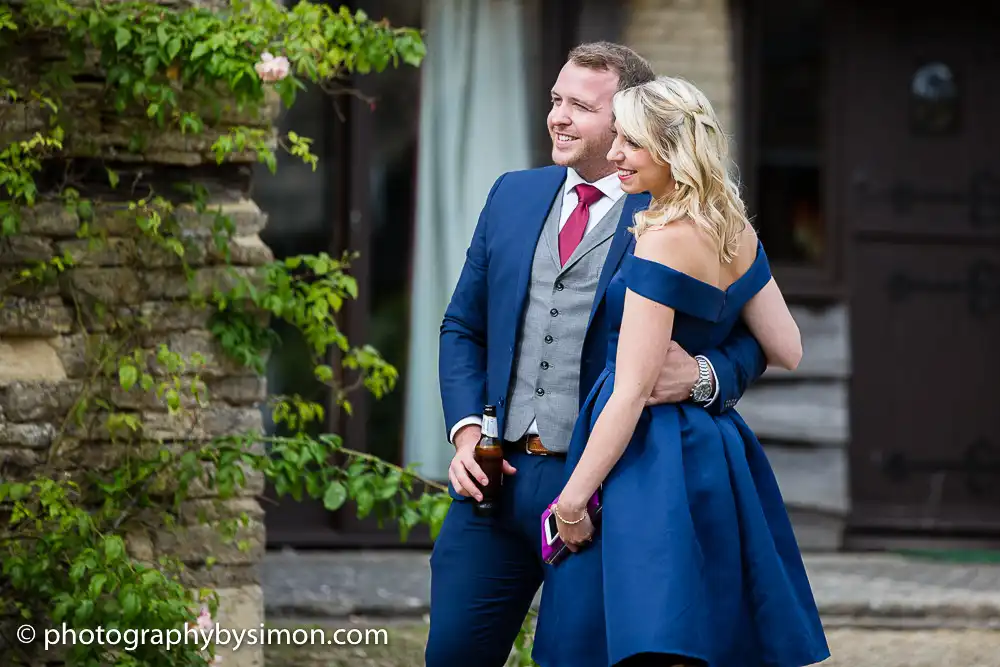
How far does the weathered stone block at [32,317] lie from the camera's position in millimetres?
4668

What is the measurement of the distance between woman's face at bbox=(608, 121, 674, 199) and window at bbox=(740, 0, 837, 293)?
4437 millimetres

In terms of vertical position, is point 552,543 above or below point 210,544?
above

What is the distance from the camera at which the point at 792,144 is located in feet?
24.7

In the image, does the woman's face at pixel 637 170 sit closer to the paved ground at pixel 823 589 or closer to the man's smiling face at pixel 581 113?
the man's smiling face at pixel 581 113

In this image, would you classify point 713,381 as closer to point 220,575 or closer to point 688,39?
point 220,575

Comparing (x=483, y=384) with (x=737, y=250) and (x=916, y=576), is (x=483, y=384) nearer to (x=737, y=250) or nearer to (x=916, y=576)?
(x=737, y=250)

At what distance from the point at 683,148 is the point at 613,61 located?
1.25 feet

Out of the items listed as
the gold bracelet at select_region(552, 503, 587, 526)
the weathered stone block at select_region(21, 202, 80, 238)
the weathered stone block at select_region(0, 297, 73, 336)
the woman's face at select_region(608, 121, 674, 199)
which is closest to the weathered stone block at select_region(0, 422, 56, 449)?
the weathered stone block at select_region(0, 297, 73, 336)

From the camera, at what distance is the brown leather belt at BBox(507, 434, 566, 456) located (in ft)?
10.8

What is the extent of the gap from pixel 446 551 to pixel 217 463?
145cm

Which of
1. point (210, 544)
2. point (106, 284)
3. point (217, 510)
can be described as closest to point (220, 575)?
point (210, 544)

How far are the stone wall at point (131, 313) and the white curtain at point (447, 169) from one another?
2.32 metres

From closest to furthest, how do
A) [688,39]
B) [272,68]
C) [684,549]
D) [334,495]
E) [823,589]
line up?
[684,549] → [272,68] → [334,495] → [823,589] → [688,39]

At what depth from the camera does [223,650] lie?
484 cm
